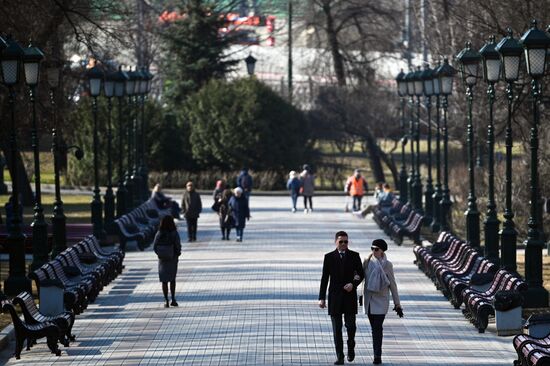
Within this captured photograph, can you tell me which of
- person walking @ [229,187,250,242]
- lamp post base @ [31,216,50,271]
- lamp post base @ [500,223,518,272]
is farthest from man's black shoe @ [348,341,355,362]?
person walking @ [229,187,250,242]

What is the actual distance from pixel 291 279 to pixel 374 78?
46983 millimetres

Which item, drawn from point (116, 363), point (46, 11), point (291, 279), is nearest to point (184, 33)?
point (46, 11)

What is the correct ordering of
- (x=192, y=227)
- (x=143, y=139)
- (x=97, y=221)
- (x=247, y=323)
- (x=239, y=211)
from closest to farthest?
(x=247, y=323) < (x=97, y=221) < (x=239, y=211) < (x=192, y=227) < (x=143, y=139)

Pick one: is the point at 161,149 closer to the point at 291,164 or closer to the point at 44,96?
the point at 291,164

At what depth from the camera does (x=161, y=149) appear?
6650 cm

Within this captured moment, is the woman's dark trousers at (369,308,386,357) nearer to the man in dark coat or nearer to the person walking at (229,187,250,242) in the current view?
the man in dark coat

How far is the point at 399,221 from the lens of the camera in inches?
1613

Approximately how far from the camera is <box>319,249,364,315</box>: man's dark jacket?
1841 centimetres

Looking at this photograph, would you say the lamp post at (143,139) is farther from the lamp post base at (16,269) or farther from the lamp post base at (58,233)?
the lamp post base at (16,269)

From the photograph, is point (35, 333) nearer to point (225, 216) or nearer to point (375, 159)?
point (225, 216)

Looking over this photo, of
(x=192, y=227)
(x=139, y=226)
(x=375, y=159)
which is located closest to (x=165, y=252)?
(x=139, y=226)

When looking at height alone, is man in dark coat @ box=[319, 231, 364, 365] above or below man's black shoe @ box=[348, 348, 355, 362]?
above

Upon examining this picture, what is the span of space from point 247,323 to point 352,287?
169 inches

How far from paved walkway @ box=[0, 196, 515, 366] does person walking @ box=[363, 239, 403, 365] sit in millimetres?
429
